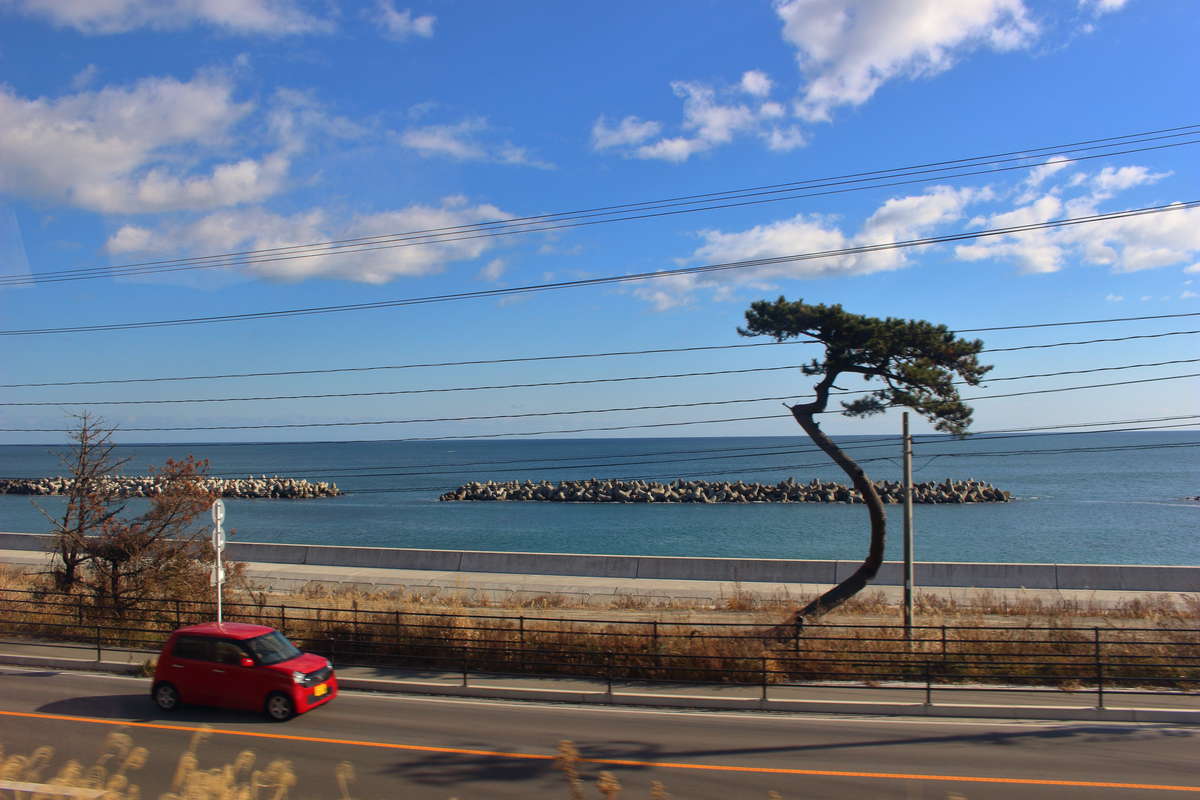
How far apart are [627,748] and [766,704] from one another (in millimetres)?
3221

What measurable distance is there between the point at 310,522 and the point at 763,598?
171 feet

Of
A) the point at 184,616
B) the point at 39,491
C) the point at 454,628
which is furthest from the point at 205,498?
the point at 39,491

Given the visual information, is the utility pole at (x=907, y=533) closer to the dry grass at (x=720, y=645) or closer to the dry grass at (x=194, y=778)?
the dry grass at (x=720, y=645)

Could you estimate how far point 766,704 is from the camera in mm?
12820

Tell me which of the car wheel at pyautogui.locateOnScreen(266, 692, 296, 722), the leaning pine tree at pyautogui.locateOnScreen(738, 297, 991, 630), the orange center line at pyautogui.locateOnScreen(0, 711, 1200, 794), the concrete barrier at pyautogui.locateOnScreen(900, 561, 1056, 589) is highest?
the leaning pine tree at pyautogui.locateOnScreen(738, 297, 991, 630)

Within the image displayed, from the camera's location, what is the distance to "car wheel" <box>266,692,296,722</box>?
38.1 ft

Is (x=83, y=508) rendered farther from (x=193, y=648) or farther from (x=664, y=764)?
(x=664, y=764)

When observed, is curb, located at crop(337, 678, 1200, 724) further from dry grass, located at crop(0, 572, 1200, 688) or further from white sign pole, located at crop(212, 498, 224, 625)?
white sign pole, located at crop(212, 498, 224, 625)

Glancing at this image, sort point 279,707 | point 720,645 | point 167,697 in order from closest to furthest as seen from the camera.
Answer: point 279,707 < point 167,697 < point 720,645

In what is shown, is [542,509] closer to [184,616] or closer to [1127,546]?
[1127,546]

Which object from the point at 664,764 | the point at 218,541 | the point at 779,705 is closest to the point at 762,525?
the point at 779,705

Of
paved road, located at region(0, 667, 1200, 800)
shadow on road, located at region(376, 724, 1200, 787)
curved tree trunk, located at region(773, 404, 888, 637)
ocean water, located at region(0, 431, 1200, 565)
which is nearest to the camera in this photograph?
paved road, located at region(0, 667, 1200, 800)

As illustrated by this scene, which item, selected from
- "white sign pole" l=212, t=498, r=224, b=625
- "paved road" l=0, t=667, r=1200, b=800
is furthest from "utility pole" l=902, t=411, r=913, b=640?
"white sign pole" l=212, t=498, r=224, b=625

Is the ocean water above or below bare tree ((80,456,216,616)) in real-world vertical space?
below
